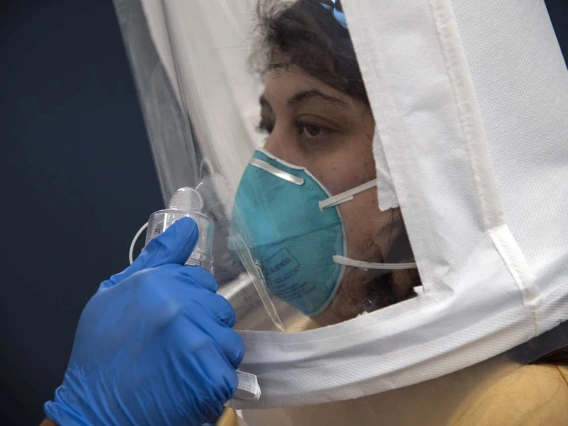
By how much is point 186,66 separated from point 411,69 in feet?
1.51

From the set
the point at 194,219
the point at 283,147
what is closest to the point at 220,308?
the point at 194,219

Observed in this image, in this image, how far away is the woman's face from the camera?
0.81 metres

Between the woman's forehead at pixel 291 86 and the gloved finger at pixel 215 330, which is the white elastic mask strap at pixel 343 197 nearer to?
the woman's forehead at pixel 291 86

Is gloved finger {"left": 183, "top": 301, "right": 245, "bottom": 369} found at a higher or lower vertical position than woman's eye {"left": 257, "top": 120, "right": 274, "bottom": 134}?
lower

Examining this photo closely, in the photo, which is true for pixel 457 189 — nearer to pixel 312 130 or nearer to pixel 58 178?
pixel 312 130

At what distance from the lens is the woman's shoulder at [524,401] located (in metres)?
0.78

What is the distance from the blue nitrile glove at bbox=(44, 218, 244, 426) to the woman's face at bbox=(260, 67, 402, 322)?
8.2 inches

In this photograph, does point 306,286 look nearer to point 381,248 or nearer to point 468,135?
point 381,248

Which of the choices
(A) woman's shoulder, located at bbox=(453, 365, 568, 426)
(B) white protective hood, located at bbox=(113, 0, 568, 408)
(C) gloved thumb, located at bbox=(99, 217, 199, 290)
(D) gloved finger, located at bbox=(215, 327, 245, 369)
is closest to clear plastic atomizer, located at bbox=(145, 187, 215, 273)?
(C) gloved thumb, located at bbox=(99, 217, 199, 290)

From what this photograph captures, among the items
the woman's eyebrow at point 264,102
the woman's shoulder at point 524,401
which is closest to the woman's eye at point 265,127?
the woman's eyebrow at point 264,102

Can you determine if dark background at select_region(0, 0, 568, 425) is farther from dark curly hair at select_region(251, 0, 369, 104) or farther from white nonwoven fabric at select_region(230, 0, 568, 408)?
white nonwoven fabric at select_region(230, 0, 568, 408)

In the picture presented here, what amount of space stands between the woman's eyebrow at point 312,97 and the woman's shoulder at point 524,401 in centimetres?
50

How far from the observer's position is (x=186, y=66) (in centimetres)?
98

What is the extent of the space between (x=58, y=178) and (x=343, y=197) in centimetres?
134
